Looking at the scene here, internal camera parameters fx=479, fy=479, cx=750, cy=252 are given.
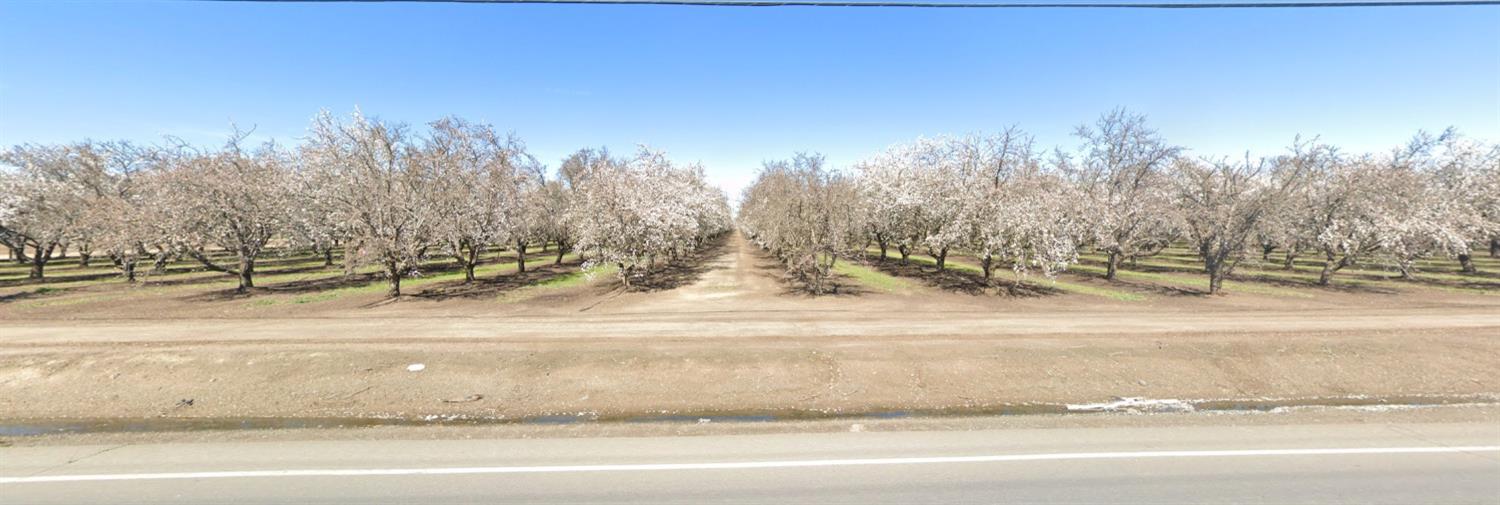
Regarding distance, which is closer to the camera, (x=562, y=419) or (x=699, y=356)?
(x=562, y=419)

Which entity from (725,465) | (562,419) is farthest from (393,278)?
(725,465)

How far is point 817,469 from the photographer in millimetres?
7879

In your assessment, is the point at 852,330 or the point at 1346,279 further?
the point at 1346,279

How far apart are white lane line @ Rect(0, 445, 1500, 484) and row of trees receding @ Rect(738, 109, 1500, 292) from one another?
16.3 m

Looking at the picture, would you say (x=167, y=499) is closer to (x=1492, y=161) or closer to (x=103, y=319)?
(x=103, y=319)

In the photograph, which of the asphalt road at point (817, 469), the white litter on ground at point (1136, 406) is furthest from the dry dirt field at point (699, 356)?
the asphalt road at point (817, 469)

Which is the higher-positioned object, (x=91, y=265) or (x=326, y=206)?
(x=326, y=206)

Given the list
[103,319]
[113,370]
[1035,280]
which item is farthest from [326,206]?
[1035,280]

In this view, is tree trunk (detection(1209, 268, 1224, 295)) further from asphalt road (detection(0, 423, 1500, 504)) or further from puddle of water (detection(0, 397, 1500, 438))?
asphalt road (detection(0, 423, 1500, 504))

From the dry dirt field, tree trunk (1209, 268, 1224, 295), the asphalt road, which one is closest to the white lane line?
the asphalt road

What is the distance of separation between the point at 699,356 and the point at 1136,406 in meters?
11.4

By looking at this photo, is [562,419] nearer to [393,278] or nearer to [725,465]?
[725,465]

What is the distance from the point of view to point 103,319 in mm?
19109

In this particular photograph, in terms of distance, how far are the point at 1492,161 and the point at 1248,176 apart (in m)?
28.8
